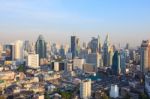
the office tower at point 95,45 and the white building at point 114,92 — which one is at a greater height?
the office tower at point 95,45

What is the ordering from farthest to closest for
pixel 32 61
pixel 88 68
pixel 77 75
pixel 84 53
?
pixel 84 53 → pixel 32 61 → pixel 88 68 → pixel 77 75

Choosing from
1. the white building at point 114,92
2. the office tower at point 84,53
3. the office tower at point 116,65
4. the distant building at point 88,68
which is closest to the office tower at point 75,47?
the office tower at point 84,53

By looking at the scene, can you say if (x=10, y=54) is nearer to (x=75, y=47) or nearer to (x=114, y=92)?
(x=75, y=47)

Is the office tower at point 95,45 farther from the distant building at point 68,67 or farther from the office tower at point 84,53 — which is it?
the distant building at point 68,67

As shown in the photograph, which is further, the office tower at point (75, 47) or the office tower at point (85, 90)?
the office tower at point (75, 47)

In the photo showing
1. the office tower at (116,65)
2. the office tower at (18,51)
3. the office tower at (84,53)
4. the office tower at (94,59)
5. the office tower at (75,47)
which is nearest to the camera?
the office tower at (116,65)

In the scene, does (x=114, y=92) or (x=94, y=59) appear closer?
(x=114, y=92)

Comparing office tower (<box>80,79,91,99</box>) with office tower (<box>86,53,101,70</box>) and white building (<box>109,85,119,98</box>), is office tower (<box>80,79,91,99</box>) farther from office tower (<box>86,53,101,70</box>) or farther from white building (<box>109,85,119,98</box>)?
office tower (<box>86,53,101,70</box>)

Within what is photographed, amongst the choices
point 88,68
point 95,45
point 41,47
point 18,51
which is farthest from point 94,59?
point 18,51

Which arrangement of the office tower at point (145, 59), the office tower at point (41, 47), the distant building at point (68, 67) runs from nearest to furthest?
the office tower at point (145, 59), the distant building at point (68, 67), the office tower at point (41, 47)
